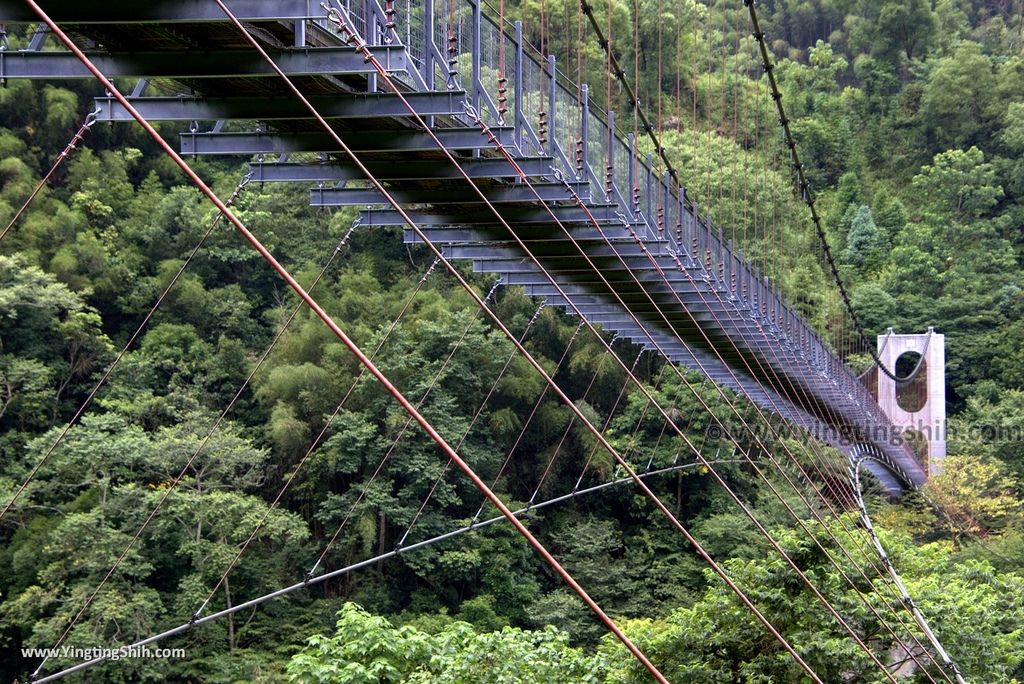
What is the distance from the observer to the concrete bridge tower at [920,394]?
28.6 m

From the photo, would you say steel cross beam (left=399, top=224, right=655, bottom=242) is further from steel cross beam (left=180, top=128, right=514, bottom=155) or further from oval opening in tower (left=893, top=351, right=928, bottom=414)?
oval opening in tower (left=893, top=351, right=928, bottom=414)

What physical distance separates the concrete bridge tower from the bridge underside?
14902 mm

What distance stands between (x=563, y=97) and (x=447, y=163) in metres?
1.78

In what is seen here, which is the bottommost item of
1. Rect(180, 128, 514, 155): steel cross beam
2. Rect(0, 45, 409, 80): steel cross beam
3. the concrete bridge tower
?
the concrete bridge tower

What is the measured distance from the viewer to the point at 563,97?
30.7 ft

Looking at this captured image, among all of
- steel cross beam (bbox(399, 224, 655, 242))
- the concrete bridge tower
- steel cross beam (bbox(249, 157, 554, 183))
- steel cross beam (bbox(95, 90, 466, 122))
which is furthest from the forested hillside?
steel cross beam (bbox(95, 90, 466, 122))

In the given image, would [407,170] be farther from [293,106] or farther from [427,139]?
[293,106]

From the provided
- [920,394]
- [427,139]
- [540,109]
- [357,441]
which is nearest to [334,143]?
[427,139]

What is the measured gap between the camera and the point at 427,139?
7215mm

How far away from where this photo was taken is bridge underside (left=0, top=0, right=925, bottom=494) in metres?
5.77

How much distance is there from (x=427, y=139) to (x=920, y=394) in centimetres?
2416

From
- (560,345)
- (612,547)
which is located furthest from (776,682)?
(560,345)

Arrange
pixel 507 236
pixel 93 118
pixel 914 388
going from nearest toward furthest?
pixel 93 118, pixel 507 236, pixel 914 388

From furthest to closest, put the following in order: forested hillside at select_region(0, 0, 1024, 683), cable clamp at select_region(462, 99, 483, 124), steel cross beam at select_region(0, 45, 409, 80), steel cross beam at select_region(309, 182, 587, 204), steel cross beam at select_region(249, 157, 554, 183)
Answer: forested hillside at select_region(0, 0, 1024, 683), steel cross beam at select_region(309, 182, 587, 204), steel cross beam at select_region(249, 157, 554, 183), cable clamp at select_region(462, 99, 483, 124), steel cross beam at select_region(0, 45, 409, 80)
